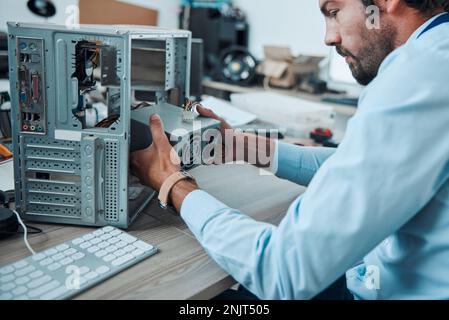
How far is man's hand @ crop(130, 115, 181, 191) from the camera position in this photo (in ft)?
2.88

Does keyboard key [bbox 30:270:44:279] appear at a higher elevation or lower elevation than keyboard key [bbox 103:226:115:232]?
lower

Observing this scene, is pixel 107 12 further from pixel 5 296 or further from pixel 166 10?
pixel 5 296

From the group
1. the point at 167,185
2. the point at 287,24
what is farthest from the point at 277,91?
the point at 167,185

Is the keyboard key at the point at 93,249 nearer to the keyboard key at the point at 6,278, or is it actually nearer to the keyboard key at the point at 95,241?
the keyboard key at the point at 95,241

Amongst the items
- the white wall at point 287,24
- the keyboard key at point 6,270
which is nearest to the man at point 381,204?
the keyboard key at point 6,270

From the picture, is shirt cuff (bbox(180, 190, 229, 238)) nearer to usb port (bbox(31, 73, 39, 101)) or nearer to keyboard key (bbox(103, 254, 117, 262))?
keyboard key (bbox(103, 254, 117, 262))

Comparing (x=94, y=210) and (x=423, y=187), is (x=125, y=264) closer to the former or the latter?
(x=94, y=210)

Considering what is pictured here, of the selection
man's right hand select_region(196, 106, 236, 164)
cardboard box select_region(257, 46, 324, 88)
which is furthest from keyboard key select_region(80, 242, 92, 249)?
cardboard box select_region(257, 46, 324, 88)

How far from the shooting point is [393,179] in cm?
61

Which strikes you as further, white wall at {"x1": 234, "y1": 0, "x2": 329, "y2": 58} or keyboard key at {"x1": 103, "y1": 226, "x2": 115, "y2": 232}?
white wall at {"x1": 234, "y1": 0, "x2": 329, "y2": 58}

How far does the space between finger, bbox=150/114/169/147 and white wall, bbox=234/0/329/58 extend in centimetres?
224

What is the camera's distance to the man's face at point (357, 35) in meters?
0.82

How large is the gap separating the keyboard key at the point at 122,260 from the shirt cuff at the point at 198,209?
0.12 meters

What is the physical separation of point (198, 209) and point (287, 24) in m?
2.63
